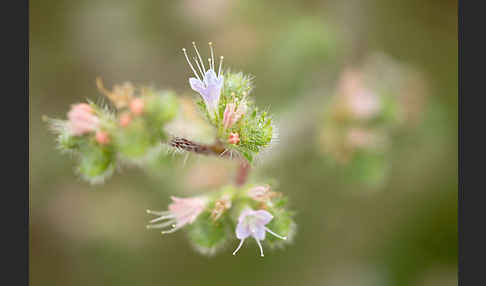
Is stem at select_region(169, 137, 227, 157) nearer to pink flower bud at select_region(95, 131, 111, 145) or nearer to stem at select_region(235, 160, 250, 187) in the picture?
pink flower bud at select_region(95, 131, 111, 145)

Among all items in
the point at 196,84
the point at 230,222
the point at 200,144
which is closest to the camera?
the point at 196,84

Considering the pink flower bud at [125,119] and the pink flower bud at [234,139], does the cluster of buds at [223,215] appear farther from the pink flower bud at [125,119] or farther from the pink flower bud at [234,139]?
the pink flower bud at [125,119]

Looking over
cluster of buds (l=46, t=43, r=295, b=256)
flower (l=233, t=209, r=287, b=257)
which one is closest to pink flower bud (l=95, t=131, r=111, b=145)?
cluster of buds (l=46, t=43, r=295, b=256)

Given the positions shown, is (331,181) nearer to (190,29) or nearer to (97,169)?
(190,29)

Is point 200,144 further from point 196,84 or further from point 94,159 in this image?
point 94,159

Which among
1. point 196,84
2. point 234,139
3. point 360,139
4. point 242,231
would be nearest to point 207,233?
point 242,231

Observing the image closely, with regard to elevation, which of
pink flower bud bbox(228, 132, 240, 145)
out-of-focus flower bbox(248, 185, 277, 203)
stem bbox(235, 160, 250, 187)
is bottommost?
out-of-focus flower bbox(248, 185, 277, 203)

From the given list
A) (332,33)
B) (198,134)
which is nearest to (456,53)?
(332,33)
